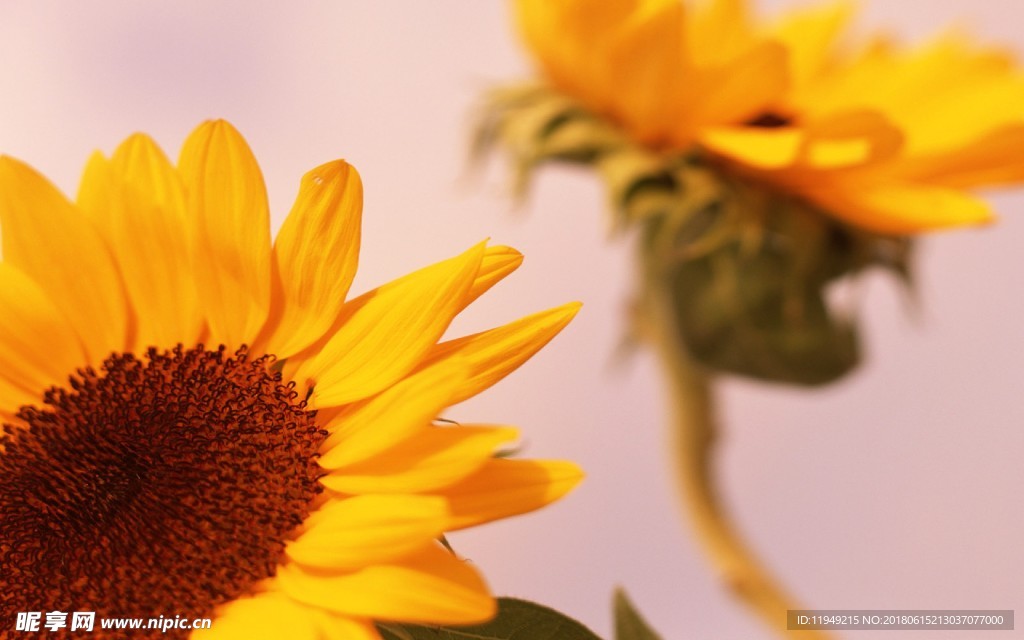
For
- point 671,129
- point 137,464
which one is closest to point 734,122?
point 671,129

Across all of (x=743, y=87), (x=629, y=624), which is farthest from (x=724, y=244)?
(x=629, y=624)

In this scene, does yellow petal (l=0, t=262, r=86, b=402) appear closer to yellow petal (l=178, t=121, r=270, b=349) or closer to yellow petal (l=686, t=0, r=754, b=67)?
yellow petal (l=178, t=121, r=270, b=349)

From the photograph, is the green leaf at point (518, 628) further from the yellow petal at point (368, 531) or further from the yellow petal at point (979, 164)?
the yellow petal at point (979, 164)

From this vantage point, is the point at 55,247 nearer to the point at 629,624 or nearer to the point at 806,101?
the point at 629,624

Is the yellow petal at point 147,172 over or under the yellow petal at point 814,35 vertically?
under

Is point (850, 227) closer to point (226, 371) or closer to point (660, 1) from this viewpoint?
point (660, 1)

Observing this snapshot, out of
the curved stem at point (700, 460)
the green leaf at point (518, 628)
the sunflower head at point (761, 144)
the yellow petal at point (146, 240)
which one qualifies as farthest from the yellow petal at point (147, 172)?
the curved stem at point (700, 460)
